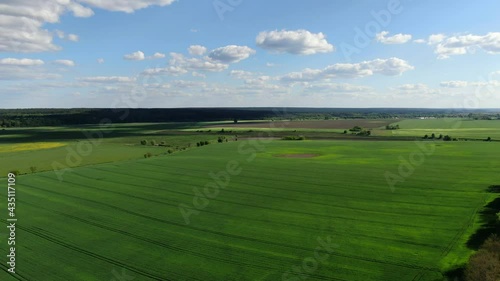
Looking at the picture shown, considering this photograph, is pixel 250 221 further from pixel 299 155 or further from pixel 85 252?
pixel 299 155

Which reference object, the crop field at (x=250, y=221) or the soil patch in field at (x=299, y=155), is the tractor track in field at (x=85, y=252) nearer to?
the crop field at (x=250, y=221)

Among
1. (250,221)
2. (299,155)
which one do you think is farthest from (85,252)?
(299,155)

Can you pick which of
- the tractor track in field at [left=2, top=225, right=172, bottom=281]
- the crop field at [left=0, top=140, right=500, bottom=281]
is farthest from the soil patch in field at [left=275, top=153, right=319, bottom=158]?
the tractor track in field at [left=2, top=225, right=172, bottom=281]

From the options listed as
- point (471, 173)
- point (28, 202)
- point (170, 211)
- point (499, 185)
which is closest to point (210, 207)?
point (170, 211)

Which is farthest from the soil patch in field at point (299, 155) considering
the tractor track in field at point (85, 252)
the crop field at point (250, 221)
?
the tractor track in field at point (85, 252)

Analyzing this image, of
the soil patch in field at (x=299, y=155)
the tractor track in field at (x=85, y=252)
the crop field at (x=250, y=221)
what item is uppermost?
the soil patch in field at (x=299, y=155)

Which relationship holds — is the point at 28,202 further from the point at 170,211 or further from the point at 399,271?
the point at 399,271

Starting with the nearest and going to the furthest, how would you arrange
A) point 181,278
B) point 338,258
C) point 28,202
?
point 181,278
point 338,258
point 28,202

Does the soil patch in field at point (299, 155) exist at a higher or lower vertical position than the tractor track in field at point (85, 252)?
higher
